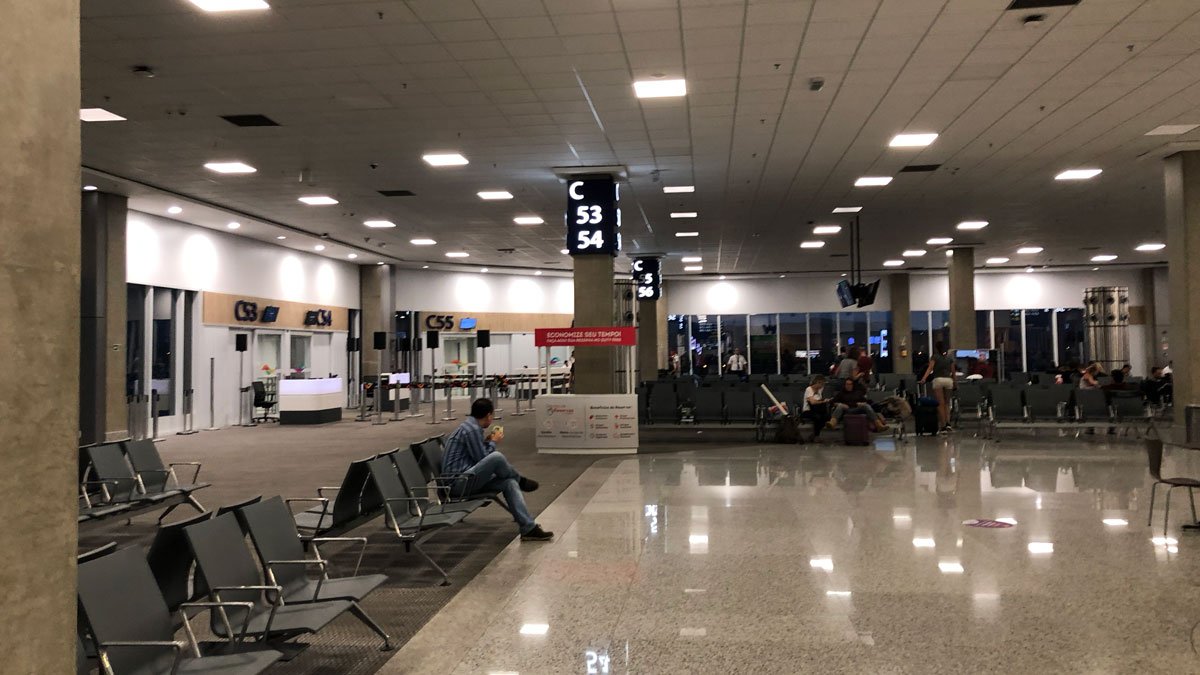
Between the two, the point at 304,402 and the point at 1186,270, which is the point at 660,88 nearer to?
the point at 1186,270

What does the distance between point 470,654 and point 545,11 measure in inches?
212

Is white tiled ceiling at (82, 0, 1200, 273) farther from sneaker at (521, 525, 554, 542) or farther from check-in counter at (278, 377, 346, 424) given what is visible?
check-in counter at (278, 377, 346, 424)

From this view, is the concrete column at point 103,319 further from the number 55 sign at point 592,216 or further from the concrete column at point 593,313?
the concrete column at point 593,313

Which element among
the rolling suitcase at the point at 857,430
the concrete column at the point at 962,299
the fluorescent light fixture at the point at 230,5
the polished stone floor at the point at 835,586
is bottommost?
the polished stone floor at the point at 835,586

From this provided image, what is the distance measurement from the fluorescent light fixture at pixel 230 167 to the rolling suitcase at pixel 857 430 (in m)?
10.3

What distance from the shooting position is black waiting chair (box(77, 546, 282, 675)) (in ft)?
9.72

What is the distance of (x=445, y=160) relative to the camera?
1320cm

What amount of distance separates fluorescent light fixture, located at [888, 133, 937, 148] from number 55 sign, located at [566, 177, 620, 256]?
14.5 feet

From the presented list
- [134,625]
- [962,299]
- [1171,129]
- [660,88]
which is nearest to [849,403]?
[1171,129]

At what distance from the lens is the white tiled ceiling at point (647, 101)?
7621 millimetres

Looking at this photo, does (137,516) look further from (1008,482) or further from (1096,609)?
(1008,482)

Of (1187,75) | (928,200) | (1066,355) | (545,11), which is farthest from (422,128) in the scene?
(1066,355)

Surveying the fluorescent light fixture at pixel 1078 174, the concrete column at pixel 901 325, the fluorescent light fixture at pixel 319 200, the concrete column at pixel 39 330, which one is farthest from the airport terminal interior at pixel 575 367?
the concrete column at pixel 901 325

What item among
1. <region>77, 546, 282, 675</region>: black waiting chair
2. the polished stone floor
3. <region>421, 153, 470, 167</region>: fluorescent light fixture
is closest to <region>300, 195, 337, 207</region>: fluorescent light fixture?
<region>421, 153, 470, 167</region>: fluorescent light fixture
